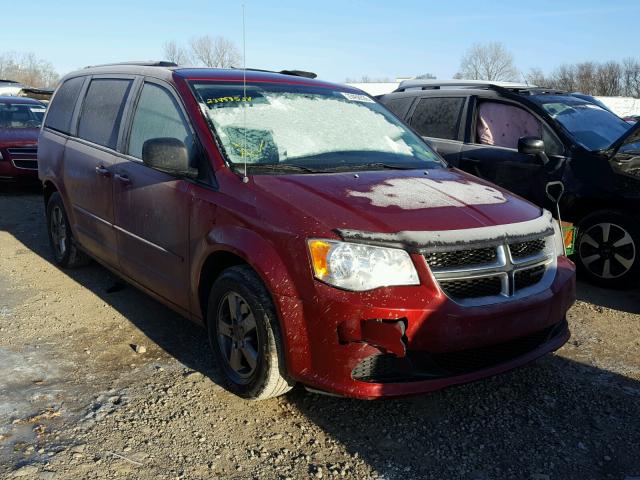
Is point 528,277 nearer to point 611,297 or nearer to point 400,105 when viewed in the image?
point 611,297

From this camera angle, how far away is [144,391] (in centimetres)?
347

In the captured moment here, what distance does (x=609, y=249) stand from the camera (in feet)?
17.6

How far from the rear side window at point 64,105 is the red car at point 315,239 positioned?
984 mm

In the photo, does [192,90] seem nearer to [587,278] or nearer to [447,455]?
[447,455]

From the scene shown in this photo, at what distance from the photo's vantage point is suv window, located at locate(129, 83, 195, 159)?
3.80 m

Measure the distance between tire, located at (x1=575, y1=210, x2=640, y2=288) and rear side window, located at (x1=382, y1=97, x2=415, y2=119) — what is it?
2.62m

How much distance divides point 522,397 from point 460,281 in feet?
3.35

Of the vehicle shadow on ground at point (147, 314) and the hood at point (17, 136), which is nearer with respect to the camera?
the vehicle shadow on ground at point (147, 314)

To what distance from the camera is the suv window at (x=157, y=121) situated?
3805 millimetres

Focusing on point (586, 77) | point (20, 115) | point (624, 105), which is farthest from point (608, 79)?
point (20, 115)

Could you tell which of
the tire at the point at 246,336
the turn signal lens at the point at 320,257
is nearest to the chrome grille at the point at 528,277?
the turn signal lens at the point at 320,257

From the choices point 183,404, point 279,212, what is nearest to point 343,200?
point 279,212

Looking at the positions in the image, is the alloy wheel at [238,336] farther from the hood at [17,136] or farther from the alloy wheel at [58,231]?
the hood at [17,136]

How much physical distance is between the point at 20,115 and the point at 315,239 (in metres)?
10.1
